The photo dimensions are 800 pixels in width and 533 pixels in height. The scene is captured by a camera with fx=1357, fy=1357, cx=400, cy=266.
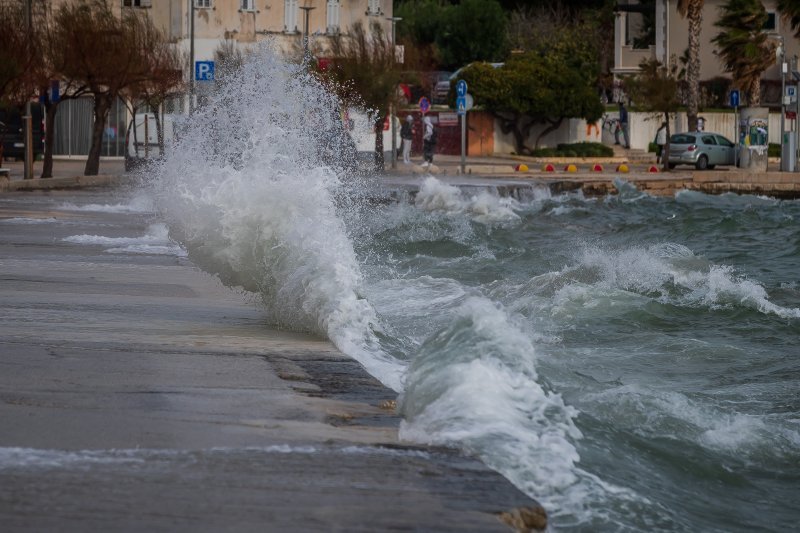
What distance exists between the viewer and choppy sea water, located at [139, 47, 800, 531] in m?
6.96

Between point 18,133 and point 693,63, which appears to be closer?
point 18,133

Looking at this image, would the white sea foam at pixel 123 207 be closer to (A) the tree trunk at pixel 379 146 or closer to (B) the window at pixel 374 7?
(A) the tree trunk at pixel 379 146

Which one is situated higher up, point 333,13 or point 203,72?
point 333,13

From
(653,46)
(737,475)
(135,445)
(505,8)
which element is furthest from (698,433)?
(505,8)

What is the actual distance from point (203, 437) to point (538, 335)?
6.56 m

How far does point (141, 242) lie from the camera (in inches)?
715

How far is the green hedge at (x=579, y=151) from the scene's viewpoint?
179 ft

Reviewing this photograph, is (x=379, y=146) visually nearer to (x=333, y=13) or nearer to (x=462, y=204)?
(x=462, y=204)

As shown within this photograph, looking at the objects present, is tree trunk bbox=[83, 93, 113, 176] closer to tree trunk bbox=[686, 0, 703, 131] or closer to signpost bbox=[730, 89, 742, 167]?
tree trunk bbox=[686, 0, 703, 131]

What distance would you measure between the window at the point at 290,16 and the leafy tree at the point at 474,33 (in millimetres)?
19173

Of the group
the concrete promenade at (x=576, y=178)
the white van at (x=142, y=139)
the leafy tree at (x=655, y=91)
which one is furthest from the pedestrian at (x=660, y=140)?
the white van at (x=142, y=139)

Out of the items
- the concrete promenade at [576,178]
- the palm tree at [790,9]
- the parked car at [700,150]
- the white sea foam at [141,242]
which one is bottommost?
the white sea foam at [141,242]

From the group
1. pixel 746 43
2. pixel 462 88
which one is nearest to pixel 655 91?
pixel 746 43

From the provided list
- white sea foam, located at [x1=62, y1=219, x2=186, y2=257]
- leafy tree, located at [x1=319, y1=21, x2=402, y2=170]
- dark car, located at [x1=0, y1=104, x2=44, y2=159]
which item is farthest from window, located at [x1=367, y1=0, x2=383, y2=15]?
white sea foam, located at [x1=62, y1=219, x2=186, y2=257]
